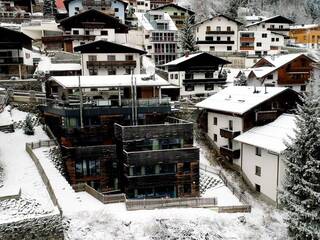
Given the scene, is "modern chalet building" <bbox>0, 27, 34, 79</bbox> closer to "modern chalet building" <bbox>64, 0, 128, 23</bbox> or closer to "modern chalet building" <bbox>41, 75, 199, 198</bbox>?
"modern chalet building" <bbox>41, 75, 199, 198</bbox>

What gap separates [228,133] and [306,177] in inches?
547

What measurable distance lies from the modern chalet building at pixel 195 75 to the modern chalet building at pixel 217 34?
75.9 ft

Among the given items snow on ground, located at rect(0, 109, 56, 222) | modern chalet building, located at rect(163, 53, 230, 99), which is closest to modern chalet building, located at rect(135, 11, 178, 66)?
modern chalet building, located at rect(163, 53, 230, 99)

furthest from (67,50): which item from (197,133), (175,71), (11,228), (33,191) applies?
(11,228)

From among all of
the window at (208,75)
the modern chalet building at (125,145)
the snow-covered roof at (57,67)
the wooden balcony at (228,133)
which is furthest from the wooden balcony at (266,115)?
the snow-covered roof at (57,67)

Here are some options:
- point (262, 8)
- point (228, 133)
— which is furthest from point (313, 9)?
point (228, 133)

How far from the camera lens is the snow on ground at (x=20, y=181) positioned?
26297 mm

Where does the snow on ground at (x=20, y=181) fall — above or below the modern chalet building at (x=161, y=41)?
below

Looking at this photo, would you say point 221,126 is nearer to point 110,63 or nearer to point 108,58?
point 110,63

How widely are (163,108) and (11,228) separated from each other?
60.0 feet

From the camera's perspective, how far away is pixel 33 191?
28.9m

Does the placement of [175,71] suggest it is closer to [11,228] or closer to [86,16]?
[86,16]

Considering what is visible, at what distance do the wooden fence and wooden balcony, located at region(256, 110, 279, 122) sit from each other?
11846 mm

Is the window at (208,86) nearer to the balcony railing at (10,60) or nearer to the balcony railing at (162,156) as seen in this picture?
the balcony railing at (162,156)
